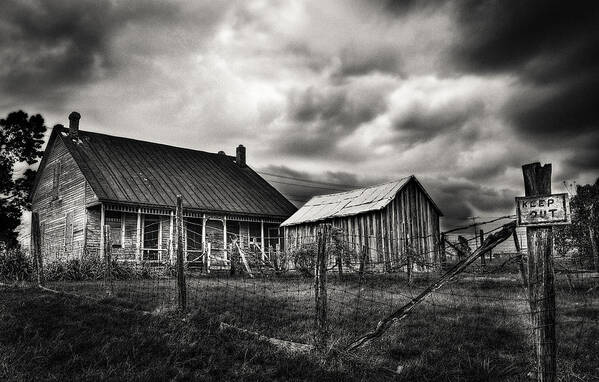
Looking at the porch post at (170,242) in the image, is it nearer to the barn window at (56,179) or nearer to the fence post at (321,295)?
the barn window at (56,179)

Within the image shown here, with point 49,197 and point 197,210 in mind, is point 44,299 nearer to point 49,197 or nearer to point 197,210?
point 197,210

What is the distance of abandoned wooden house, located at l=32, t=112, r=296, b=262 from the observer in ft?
71.7

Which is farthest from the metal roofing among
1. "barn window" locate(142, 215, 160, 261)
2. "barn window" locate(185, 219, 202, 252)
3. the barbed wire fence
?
the barbed wire fence

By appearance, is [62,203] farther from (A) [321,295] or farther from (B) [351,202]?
(A) [321,295]

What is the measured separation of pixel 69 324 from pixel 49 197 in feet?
71.4

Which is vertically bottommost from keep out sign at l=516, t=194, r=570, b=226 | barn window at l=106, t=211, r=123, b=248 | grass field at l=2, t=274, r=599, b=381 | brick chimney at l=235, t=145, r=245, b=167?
grass field at l=2, t=274, r=599, b=381

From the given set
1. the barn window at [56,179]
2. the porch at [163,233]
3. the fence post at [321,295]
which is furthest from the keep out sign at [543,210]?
the barn window at [56,179]

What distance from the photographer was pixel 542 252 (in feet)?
15.2

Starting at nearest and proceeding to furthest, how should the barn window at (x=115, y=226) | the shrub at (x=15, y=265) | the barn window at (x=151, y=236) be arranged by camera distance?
the shrub at (x=15, y=265) → the barn window at (x=115, y=226) → the barn window at (x=151, y=236)

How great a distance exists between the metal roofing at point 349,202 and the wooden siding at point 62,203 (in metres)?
10.1

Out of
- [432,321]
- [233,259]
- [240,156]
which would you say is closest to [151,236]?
[233,259]

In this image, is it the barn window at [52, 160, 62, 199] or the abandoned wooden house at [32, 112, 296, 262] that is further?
the barn window at [52, 160, 62, 199]

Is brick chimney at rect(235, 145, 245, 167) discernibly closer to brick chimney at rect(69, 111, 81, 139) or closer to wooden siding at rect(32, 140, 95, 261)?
brick chimney at rect(69, 111, 81, 139)

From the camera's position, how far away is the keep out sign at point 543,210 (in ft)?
14.8
